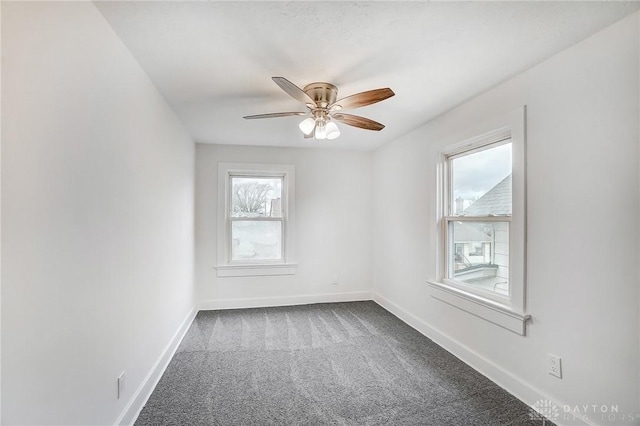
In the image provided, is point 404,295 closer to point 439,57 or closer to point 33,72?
point 439,57

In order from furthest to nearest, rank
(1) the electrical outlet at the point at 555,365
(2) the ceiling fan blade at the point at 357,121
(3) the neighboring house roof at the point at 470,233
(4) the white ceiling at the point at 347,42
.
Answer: (3) the neighboring house roof at the point at 470,233, (2) the ceiling fan blade at the point at 357,121, (1) the electrical outlet at the point at 555,365, (4) the white ceiling at the point at 347,42

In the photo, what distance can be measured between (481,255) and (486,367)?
88 centimetres

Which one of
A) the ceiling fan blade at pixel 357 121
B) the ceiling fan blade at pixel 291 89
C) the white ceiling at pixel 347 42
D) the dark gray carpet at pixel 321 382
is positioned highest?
the white ceiling at pixel 347 42

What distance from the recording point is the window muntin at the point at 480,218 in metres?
2.36

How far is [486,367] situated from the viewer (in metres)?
2.39

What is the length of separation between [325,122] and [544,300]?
1.93 m

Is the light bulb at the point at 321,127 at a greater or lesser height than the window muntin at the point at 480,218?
greater

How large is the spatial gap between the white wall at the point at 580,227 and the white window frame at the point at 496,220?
59 millimetres

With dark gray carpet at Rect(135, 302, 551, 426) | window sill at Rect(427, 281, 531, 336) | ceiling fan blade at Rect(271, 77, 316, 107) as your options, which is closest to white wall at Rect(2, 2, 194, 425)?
dark gray carpet at Rect(135, 302, 551, 426)

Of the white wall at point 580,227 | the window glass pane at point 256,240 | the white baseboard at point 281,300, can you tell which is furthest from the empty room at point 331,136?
the window glass pane at point 256,240

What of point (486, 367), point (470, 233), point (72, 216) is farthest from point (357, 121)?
point (486, 367)

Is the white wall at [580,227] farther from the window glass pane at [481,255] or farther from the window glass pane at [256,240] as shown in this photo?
the window glass pane at [256,240]

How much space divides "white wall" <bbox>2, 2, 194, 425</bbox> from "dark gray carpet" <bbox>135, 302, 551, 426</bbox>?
44 centimetres

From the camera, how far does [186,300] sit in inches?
137
